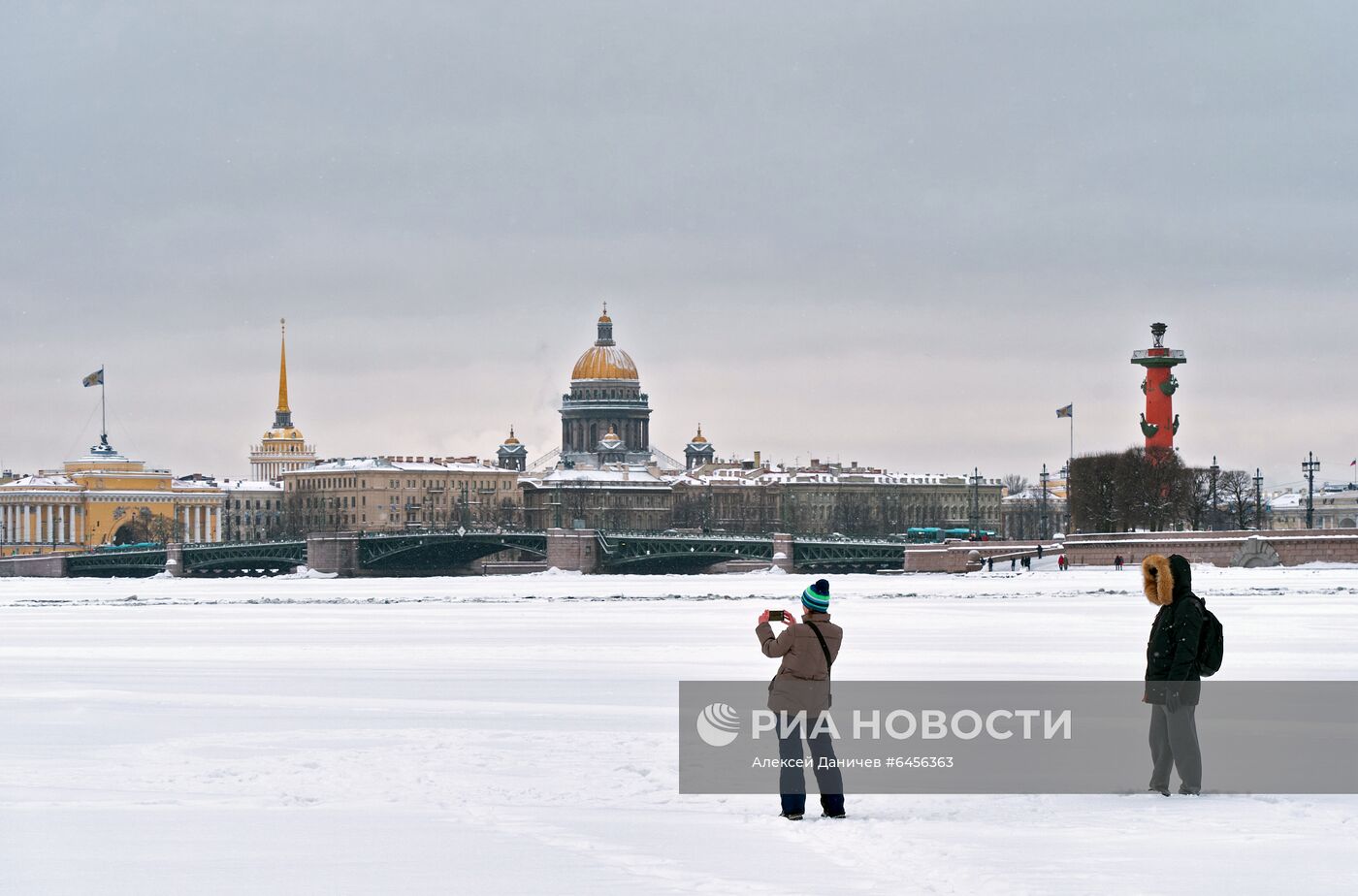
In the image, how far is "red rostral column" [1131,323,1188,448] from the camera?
75875 millimetres

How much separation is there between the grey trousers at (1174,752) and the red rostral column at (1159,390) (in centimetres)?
6666

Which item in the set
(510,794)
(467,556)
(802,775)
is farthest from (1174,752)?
(467,556)

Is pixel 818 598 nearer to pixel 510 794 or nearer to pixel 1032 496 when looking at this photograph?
pixel 510 794

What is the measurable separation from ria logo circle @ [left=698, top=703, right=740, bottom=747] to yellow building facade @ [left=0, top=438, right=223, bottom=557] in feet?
394

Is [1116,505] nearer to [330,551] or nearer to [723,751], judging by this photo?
[330,551]

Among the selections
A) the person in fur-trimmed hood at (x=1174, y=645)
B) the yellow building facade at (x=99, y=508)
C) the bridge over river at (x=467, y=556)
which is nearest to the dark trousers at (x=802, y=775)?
the person in fur-trimmed hood at (x=1174, y=645)

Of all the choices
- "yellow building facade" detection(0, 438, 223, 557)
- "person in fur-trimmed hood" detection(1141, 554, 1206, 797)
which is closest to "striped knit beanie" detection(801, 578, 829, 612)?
"person in fur-trimmed hood" detection(1141, 554, 1206, 797)

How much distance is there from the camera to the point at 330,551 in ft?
286

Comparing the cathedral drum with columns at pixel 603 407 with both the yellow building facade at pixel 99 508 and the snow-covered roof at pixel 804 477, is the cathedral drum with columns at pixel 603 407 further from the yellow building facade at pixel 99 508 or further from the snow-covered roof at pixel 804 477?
the yellow building facade at pixel 99 508

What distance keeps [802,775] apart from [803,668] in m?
0.59

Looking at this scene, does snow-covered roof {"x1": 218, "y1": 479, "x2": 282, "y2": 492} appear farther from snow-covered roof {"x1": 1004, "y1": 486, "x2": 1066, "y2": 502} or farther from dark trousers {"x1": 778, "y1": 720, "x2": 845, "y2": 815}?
dark trousers {"x1": 778, "y1": 720, "x2": 845, "y2": 815}

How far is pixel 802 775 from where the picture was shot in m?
9.84

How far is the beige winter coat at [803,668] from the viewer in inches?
374

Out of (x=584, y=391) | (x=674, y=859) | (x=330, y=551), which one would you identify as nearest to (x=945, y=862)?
(x=674, y=859)
